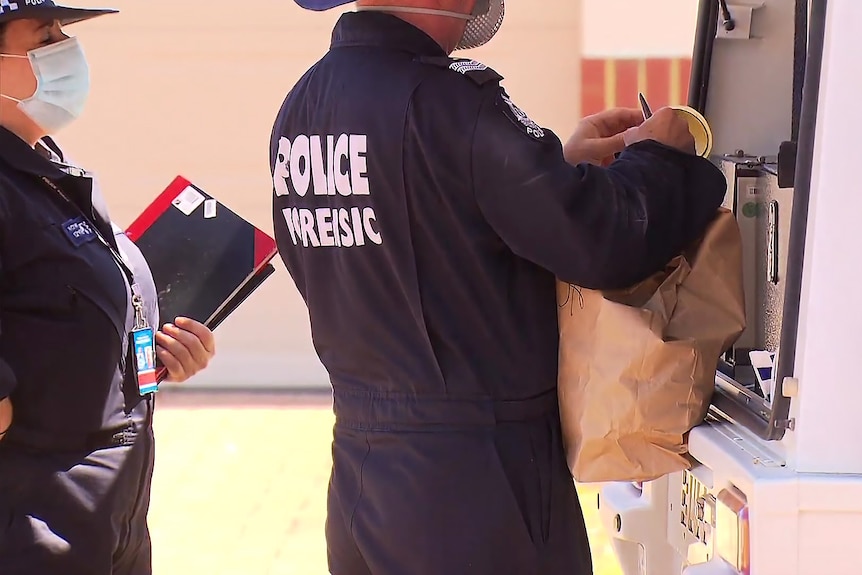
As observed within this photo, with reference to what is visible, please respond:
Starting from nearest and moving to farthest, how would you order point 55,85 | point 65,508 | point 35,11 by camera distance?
1. point 65,508
2. point 35,11
3. point 55,85

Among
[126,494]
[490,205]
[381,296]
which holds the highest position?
[490,205]

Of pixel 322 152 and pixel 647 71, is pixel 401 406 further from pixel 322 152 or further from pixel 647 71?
pixel 647 71

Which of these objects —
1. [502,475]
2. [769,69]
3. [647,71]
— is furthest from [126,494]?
[647,71]

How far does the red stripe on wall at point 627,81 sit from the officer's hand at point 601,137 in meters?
4.67

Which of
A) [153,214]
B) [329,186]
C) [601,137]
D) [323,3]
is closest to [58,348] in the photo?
[153,214]

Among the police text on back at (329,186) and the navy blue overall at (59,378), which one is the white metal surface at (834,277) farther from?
the navy blue overall at (59,378)

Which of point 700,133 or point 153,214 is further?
point 153,214

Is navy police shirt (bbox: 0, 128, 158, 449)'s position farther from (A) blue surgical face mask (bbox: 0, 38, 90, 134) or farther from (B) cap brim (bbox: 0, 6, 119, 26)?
(B) cap brim (bbox: 0, 6, 119, 26)

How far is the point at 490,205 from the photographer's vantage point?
184cm

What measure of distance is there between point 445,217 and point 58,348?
0.87 m

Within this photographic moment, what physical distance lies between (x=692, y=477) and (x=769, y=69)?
3.14ft

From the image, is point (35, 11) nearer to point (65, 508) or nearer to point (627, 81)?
point (65, 508)

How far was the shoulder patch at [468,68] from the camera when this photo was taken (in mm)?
1885

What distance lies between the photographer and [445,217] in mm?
1902
